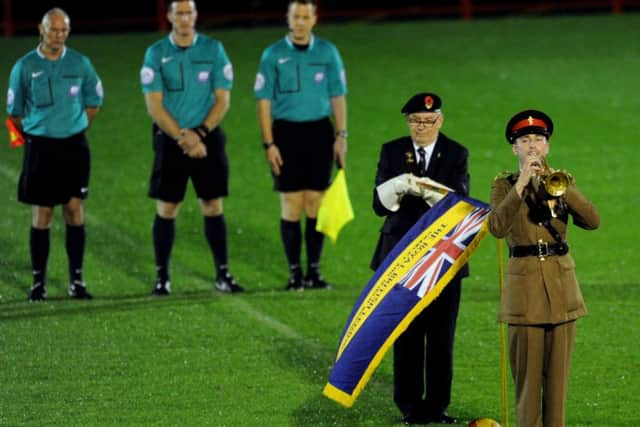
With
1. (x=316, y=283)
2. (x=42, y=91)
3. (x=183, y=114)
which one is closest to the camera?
(x=42, y=91)

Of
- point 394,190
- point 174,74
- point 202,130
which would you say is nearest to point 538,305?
point 394,190

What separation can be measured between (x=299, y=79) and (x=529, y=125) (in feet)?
16.7

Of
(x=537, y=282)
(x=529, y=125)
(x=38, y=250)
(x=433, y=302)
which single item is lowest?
(x=38, y=250)

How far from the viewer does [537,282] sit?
27.9ft

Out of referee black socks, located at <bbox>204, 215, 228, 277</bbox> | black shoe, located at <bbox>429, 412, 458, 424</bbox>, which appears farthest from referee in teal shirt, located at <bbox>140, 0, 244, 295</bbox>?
black shoe, located at <bbox>429, 412, 458, 424</bbox>

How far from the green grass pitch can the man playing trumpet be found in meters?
1.25

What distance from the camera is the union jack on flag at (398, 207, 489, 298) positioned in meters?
9.12

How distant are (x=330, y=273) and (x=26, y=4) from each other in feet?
39.5

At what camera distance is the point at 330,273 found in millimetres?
14195

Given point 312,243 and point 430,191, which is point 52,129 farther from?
point 430,191

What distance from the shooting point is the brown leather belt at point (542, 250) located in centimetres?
852

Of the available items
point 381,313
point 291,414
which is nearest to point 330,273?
point 291,414

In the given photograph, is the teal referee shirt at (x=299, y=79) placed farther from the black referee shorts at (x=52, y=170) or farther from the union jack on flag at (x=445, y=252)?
the union jack on flag at (x=445, y=252)

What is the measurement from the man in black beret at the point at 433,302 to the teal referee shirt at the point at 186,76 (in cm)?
361
